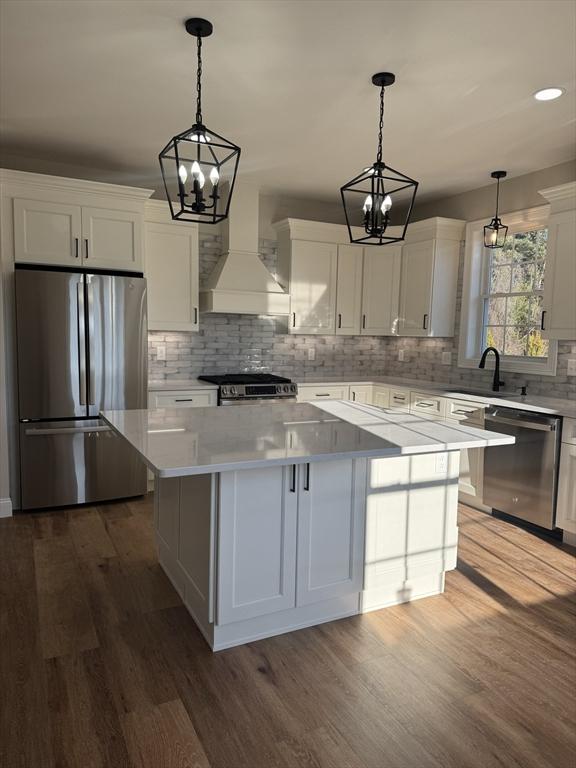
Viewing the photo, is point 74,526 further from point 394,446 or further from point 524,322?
point 524,322

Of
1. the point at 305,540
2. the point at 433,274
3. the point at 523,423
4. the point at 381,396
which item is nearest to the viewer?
the point at 305,540

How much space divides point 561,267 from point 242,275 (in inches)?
104

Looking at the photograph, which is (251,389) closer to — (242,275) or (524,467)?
(242,275)

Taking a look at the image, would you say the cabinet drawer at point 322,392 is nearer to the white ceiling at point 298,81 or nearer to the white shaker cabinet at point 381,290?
the white shaker cabinet at point 381,290

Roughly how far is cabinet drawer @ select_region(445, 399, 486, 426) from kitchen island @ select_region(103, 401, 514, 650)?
1.52 m

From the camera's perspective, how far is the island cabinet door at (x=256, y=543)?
232 centimetres

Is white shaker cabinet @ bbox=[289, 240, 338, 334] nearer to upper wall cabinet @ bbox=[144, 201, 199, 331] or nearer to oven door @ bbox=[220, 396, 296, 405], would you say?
oven door @ bbox=[220, 396, 296, 405]

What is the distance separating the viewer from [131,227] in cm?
437

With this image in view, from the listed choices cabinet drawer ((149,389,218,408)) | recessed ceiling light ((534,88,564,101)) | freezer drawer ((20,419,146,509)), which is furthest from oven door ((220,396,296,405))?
recessed ceiling light ((534,88,564,101))

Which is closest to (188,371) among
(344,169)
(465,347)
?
(344,169)

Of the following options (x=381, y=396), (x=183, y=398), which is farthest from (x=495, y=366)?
(x=183, y=398)

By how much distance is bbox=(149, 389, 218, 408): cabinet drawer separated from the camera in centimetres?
462

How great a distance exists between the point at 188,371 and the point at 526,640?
12.1 ft

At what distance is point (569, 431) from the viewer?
12.1ft
